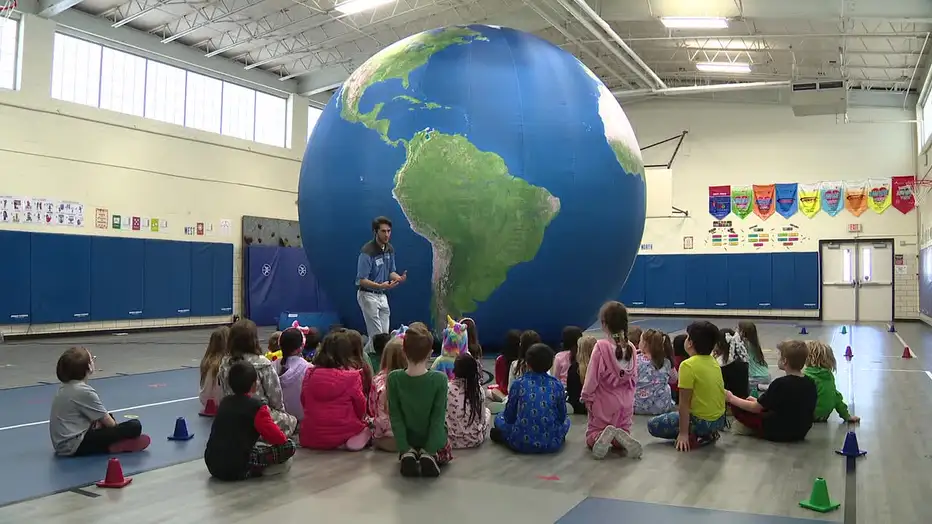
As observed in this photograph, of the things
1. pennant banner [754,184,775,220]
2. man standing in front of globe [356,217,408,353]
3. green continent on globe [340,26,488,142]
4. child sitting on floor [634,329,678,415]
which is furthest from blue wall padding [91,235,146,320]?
Answer: pennant banner [754,184,775,220]

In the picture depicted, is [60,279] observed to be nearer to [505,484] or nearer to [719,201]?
[505,484]

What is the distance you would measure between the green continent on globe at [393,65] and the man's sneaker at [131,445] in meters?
5.40

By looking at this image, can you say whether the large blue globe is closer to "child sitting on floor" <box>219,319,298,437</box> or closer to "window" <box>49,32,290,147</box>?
"child sitting on floor" <box>219,319,298,437</box>

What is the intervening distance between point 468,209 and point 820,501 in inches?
232

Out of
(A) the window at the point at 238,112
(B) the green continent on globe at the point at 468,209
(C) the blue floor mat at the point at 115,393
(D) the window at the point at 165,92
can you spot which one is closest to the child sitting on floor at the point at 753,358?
(B) the green continent on globe at the point at 468,209

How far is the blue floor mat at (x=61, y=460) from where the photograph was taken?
427 centimetres

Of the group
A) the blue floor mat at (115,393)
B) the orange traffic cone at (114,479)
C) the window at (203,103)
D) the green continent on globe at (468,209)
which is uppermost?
the window at (203,103)

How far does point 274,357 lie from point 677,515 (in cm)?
414

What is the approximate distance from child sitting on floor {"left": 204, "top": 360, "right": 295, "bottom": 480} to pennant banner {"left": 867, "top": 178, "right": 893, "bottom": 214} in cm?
2205

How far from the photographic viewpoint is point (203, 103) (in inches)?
754

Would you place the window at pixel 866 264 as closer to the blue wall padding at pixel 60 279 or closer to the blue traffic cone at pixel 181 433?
the blue wall padding at pixel 60 279

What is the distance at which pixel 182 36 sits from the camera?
18.0 m

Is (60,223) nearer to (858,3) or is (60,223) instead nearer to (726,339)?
(726,339)

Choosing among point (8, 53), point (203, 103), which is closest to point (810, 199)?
point (203, 103)
